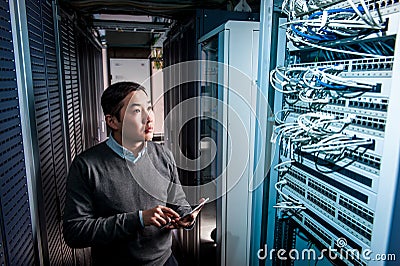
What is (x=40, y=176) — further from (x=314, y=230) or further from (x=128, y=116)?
(x=314, y=230)

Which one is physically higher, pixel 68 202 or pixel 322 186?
pixel 322 186

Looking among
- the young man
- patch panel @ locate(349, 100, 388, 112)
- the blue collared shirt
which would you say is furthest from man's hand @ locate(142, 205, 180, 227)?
patch panel @ locate(349, 100, 388, 112)

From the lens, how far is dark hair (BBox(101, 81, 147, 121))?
1.22 metres

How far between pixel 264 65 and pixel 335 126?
38cm

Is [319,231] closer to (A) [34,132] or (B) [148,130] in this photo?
(B) [148,130]

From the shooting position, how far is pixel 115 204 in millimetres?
1190

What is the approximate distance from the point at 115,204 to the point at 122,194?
0.05 meters

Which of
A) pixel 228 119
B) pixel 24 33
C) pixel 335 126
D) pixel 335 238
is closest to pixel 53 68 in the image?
pixel 24 33

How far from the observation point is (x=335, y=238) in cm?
81

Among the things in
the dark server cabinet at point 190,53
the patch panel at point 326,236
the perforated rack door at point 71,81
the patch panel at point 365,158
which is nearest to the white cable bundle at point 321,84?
the patch panel at point 365,158

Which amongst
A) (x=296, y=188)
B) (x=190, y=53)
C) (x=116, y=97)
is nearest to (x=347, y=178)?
(x=296, y=188)

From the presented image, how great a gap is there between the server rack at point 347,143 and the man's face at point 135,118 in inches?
21.6

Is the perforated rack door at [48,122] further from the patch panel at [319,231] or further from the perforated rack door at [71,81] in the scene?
the patch panel at [319,231]

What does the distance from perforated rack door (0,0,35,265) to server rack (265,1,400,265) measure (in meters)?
0.91
